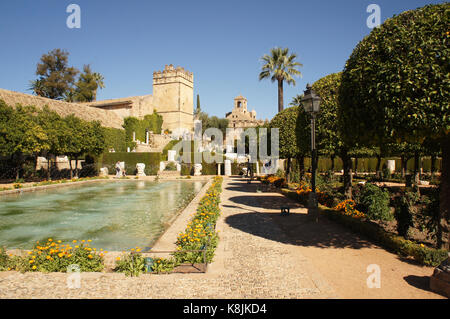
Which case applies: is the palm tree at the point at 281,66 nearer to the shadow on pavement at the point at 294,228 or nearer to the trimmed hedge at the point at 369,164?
the trimmed hedge at the point at 369,164

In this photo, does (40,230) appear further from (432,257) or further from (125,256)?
(432,257)

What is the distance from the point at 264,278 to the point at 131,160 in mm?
30382

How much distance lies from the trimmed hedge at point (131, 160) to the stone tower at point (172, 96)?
77.6 ft

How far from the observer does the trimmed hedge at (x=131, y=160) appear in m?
31.8

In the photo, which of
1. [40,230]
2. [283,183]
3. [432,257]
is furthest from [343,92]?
[283,183]

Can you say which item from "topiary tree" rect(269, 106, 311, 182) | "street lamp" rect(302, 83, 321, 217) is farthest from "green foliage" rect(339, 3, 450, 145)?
"topiary tree" rect(269, 106, 311, 182)

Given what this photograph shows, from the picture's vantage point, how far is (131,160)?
3262cm

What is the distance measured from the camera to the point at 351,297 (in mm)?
3824

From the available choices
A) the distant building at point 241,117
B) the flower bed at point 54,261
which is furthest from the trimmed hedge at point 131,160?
the distant building at point 241,117

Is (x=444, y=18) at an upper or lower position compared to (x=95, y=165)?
upper

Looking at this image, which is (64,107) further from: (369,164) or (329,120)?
(369,164)

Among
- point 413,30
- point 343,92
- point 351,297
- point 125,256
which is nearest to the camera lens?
point 351,297
